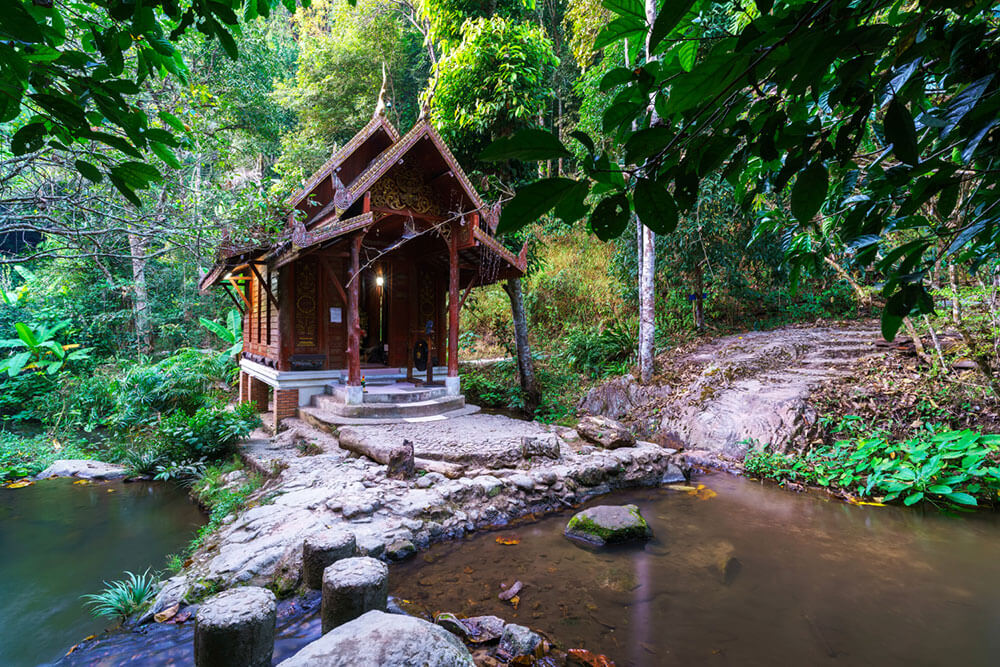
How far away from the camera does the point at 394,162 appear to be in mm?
7156

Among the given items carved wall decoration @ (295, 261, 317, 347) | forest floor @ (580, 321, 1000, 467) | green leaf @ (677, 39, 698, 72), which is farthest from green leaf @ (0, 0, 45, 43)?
carved wall decoration @ (295, 261, 317, 347)

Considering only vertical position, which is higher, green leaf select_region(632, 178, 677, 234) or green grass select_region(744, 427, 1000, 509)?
green leaf select_region(632, 178, 677, 234)

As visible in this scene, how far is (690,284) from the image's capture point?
11156 millimetres

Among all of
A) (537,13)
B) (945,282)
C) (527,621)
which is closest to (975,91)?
(527,621)

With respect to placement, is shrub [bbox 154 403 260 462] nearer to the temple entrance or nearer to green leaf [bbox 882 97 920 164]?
the temple entrance

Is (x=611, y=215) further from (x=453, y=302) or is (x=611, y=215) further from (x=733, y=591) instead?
(x=453, y=302)

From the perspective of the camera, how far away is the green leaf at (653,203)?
828 mm

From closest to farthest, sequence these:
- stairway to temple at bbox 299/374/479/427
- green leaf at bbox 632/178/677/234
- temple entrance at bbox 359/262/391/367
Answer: green leaf at bbox 632/178/677/234
stairway to temple at bbox 299/374/479/427
temple entrance at bbox 359/262/391/367

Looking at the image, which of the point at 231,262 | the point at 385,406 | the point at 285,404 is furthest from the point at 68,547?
the point at 231,262

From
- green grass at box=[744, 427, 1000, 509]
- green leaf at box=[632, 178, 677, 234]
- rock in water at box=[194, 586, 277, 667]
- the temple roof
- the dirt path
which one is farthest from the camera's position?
the temple roof

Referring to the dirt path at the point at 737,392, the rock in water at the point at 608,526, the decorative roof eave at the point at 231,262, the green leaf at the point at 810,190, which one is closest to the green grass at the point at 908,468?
the dirt path at the point at 737,392

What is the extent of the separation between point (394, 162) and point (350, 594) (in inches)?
245

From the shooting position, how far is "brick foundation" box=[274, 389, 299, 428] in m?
7.80

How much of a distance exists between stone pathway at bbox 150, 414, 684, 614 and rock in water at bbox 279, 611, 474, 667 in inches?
57.6
